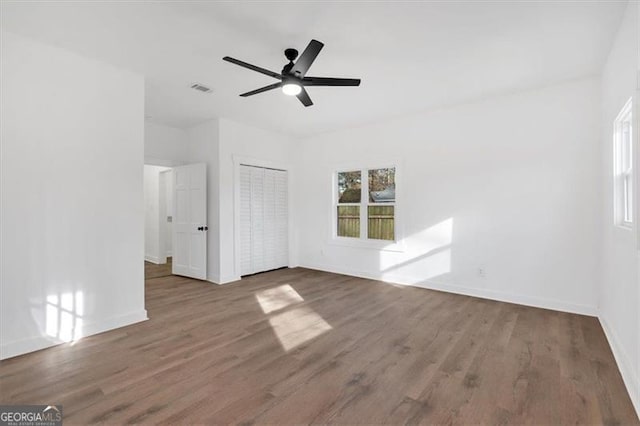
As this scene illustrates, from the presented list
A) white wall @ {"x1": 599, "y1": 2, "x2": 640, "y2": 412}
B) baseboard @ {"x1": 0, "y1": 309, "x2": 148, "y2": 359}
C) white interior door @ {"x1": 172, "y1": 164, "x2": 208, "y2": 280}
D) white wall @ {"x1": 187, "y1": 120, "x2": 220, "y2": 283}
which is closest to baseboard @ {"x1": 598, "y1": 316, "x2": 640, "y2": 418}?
white wall @ {"x1": 599, "y1": 2, "x2": 640, "y2": 412}

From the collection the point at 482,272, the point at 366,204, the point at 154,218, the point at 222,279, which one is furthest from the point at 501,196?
the point at 154,218

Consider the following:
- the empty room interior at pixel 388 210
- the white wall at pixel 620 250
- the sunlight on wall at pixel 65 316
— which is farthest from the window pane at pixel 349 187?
the sunlight on wall at pixel 65 316

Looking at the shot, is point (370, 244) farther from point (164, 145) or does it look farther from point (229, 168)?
point (164, 145)

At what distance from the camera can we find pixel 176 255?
5840 millimetres

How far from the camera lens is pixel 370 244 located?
559 centimetres

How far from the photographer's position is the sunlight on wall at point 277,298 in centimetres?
397

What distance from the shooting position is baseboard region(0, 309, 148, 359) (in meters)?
2.62

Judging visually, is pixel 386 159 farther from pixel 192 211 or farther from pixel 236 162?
pixel 192 211

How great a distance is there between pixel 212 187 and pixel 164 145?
126 cm

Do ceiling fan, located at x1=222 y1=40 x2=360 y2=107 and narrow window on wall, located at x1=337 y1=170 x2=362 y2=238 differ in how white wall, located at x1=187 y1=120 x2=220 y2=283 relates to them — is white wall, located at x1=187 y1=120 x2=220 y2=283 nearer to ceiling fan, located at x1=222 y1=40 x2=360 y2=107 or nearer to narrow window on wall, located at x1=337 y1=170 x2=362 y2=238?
narrow window on wall, located at x1=337 y1=170 x2=362 y2=238

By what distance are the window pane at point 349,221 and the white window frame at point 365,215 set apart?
6 centimetres

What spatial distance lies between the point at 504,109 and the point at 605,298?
2.57 m

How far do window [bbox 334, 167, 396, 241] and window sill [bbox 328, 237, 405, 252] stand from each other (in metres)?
0.07

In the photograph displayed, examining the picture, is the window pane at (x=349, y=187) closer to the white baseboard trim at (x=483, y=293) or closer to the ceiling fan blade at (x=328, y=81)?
the white baseboard trim at (x=483, y=293)
